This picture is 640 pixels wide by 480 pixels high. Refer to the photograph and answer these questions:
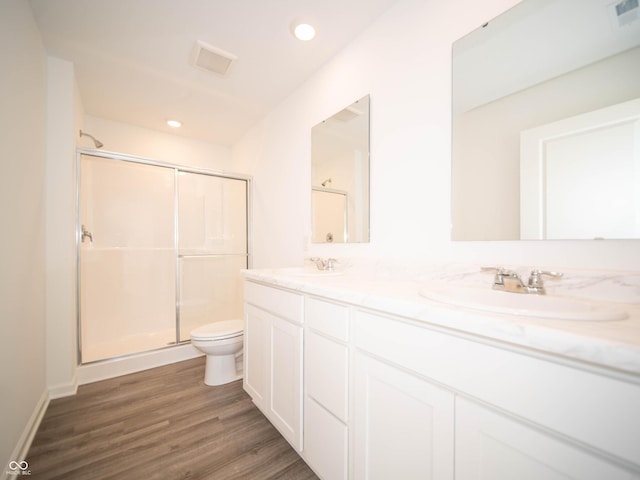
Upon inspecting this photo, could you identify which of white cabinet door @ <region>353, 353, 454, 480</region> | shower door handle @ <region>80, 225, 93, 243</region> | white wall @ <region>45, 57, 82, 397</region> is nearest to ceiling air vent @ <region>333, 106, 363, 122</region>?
white cabinet door @ <region>353, 353, 454, 480</region>

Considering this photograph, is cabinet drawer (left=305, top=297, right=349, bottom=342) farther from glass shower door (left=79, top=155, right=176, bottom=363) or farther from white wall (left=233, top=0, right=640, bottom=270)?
glass shower door (left=79, top=155, right=176, bottom=363)

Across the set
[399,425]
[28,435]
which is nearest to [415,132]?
[399,425]

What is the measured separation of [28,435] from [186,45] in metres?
2.49

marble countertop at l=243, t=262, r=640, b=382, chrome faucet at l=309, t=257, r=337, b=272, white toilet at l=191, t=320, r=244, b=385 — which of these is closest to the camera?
marble countertop at l=243, t=262, r=640, b=382

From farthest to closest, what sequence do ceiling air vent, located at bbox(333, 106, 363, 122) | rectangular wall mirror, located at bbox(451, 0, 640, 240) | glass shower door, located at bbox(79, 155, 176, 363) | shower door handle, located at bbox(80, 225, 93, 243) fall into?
glass shower door, located at bbox(79, 155, 176, 363) → shower door handle, located at bbox(80, 225, 93, 243) → ceiling air vent, located at bbox(333, 106, 363, 122) → rectangular wall mirror, located at bbox(451, 0, 640, 240)

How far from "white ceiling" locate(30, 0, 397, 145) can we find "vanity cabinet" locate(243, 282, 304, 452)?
1606mm

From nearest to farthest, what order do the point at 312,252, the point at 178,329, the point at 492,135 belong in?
the point at 492,135 → the point at 312,252 → the point at 178,329

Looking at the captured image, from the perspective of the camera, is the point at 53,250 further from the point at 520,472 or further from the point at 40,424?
the point at 520,472

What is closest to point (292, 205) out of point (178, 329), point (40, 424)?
point (178, 329)

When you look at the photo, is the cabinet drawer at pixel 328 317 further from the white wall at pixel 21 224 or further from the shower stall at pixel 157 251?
the shower stall at pixel 157 251

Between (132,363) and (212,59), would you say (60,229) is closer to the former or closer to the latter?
(132,363)

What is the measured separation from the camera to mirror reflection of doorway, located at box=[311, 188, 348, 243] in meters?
1.76

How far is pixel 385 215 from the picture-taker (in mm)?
1449

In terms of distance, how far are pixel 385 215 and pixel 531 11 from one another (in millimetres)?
970
